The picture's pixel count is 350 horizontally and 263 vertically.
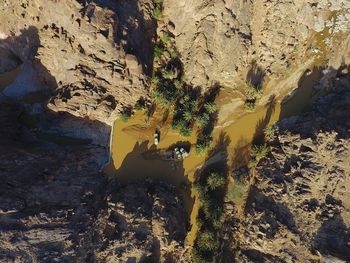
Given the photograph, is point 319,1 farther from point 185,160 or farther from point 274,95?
point 185,160

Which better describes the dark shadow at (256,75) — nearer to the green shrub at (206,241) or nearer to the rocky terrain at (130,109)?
the rocky terrain at (130,109)

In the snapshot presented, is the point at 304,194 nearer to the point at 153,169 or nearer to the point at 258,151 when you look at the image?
the point at 258,151

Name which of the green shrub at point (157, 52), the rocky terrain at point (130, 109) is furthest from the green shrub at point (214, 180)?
the green shrub at point (157, 52)

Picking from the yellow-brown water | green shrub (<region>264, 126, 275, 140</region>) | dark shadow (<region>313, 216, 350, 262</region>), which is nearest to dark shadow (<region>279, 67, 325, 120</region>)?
the yellow-brown water

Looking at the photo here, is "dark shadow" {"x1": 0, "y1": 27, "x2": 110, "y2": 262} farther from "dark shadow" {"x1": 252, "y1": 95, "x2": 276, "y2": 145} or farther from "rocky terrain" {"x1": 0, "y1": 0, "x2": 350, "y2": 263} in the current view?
"dark shadow" {"x1": 252, "y1": 95, "x2": 276, "y2": 145}

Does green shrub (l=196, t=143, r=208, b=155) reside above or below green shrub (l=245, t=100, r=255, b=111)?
below

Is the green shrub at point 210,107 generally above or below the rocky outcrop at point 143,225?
above

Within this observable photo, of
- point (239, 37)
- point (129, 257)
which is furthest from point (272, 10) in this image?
point (129, 257)
